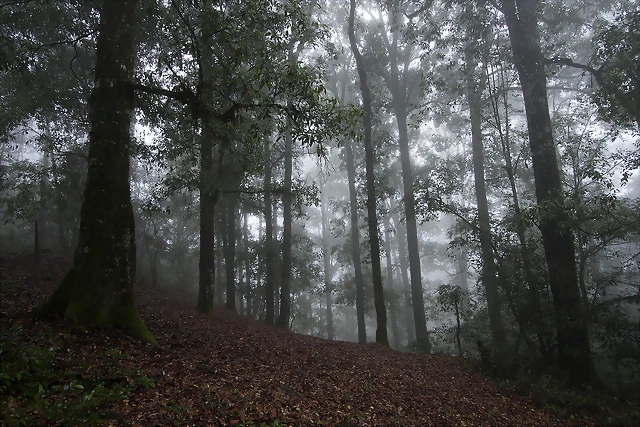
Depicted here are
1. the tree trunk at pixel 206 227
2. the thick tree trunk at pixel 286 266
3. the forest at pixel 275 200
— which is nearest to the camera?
the forest at pixel 275 200

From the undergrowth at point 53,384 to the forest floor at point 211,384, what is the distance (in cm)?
1

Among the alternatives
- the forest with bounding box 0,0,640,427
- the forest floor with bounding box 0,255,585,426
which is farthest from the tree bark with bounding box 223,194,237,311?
the forest floor with bounding box 0,255,585,426

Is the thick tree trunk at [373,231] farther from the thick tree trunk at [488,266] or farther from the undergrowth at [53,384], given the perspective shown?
the undergrowth at [53,384]

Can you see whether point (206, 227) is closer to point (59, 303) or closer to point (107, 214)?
point (107, 214)

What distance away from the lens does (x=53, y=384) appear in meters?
4.51

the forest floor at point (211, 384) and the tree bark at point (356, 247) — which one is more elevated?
the tree bark at point (356, 247)

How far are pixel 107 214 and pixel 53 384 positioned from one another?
3.11 m

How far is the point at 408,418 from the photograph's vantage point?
605 cm

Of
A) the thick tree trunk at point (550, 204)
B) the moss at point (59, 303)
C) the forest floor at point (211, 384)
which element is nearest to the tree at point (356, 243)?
the thick tree trunk at point (550, 204)

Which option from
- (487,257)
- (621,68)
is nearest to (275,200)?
(487,257)

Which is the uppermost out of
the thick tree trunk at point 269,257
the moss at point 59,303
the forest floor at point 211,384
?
the thick tree trunk at point 269,257

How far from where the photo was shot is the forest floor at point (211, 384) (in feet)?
13.9

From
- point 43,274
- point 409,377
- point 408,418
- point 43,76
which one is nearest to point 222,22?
point 408,418

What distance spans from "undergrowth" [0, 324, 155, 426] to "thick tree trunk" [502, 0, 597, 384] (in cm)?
920
